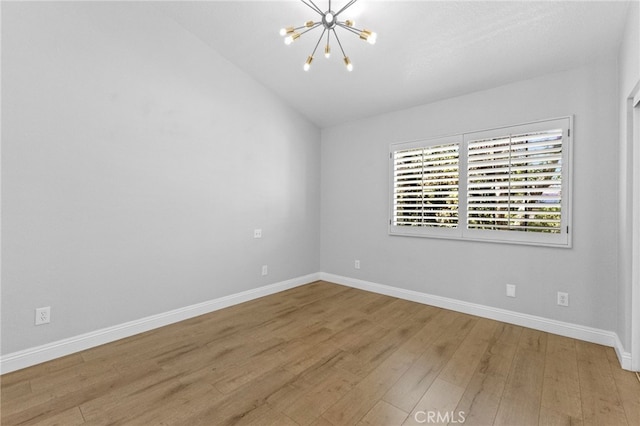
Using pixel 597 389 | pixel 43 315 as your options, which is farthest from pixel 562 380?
pixel 43 315

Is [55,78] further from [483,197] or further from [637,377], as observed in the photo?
[637,377]

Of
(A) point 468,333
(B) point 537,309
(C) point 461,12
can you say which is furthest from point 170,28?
(B) point 537,309

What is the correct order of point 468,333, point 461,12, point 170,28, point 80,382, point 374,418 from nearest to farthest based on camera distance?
point 374,418, point 80,382, point 461,12, point 468,333, point 170,28

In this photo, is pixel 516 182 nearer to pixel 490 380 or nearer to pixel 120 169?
pixel 490 380

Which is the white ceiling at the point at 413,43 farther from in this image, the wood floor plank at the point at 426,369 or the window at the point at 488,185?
the wood floor plank at the point at 426,369

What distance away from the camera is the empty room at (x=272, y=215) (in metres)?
1.92

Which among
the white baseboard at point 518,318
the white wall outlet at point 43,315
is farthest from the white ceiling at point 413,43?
the white wall outlet at point 43,315

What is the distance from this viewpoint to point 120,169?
8.61ft

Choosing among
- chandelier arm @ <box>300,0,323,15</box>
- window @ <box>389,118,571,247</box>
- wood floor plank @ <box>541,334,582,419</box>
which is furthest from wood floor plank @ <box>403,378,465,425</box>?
chandelier arm @ <box>300,0,323,15</box>

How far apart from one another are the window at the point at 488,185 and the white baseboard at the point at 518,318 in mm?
773

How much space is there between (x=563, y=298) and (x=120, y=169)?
439 centimetres

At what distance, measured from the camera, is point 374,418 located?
5.29 ft

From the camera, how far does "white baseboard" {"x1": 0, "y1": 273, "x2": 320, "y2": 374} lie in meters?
2.12

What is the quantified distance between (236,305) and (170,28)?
320cm
